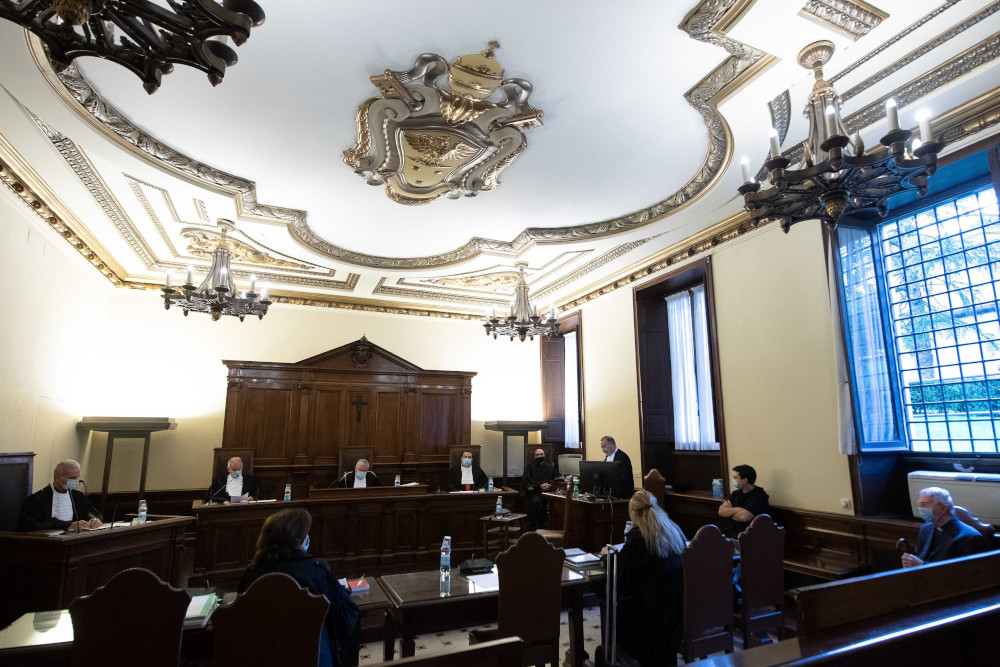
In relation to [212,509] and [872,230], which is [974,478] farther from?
[212,509]

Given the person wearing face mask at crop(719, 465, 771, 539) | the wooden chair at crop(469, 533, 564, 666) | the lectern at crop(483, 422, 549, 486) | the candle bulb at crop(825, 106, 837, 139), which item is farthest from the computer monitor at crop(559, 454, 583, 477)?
the candle bulb at crop(825, 106, 837, 139)

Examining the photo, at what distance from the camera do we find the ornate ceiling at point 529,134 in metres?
3.31

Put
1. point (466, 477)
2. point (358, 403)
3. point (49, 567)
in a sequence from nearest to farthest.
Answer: point (49, 567) → point (466, 477) → point (358, 403)

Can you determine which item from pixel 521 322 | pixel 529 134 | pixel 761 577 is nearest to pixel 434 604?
pixel 761 577

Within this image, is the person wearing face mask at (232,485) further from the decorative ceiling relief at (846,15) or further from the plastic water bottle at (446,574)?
the decorative ceiling relief at (846,15)

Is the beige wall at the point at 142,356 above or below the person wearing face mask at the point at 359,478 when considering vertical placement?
above

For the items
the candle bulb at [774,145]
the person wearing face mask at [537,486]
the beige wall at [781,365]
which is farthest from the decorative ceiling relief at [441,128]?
the person wearing face mask at [537,486]

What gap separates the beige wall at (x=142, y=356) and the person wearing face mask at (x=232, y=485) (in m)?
1.19

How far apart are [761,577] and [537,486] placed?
535 cm

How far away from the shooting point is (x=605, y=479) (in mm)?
6668

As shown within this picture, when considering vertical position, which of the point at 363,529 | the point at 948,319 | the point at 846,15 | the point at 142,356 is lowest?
the point at 363,529

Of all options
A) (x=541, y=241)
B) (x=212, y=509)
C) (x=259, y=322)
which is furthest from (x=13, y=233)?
(x=541, y=241)

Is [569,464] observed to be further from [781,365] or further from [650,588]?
[650,588]

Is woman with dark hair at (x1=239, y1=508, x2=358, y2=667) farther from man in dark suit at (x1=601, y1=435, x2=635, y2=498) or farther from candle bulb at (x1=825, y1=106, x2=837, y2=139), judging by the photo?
man in dark suit at (x1=601, y1=435, x2=635, y2=498)
